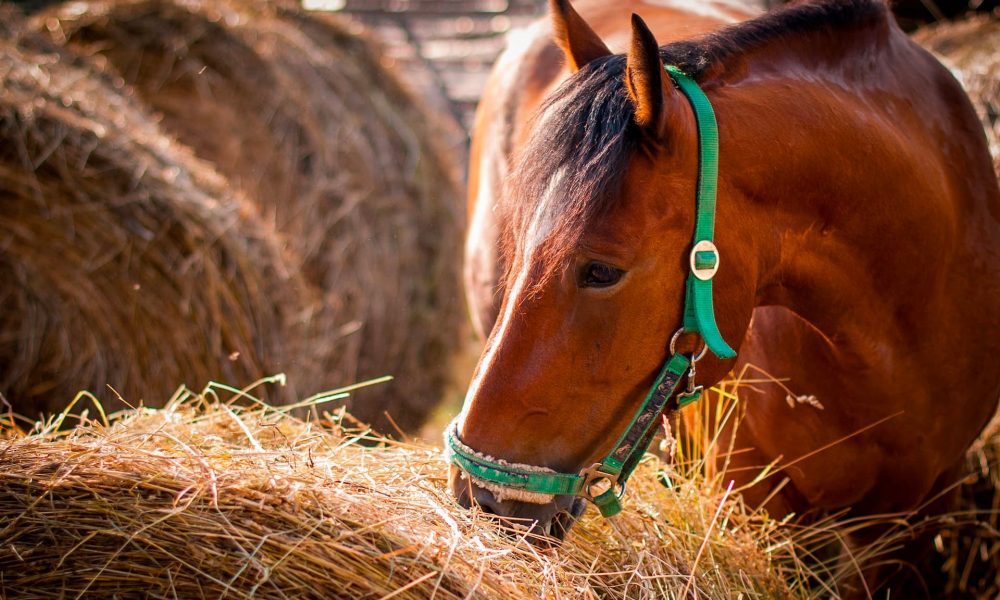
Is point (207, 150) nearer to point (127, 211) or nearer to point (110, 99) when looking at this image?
point (110, 99)

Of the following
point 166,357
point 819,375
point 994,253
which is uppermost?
point 994,253

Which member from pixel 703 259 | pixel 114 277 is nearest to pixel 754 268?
pixel 703 259

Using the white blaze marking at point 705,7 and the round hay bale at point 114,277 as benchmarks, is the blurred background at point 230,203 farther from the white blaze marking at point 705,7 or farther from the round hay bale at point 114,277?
the white blaze marking at point 705,7

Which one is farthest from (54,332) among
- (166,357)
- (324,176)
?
(324,176)

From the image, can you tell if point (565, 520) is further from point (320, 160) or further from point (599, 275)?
point (320, 160)

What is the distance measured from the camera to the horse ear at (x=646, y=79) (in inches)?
55.4

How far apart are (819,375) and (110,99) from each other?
3.04 meters

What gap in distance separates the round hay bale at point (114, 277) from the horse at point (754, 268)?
5.42 feet

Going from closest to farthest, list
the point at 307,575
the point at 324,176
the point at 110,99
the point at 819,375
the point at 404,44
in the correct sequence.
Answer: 1. the point at 307,575
2. the point at 819,375
3. the point at 110,99
4. the point at 324,176
5. the point at 404,44

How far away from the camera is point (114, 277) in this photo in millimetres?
3082

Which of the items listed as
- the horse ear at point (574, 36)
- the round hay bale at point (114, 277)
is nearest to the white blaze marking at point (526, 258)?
the horse ear at point (574, 36)

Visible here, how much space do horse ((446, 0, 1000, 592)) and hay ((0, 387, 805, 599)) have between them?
0.38 ft

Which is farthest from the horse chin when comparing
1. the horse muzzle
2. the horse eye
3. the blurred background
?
the blurred background

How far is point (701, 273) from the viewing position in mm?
1519
